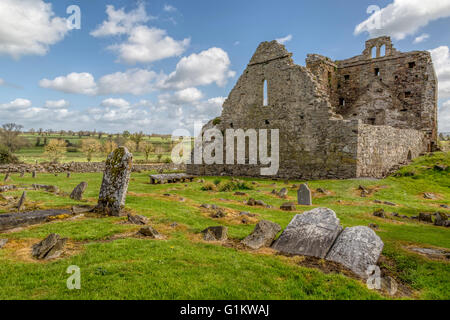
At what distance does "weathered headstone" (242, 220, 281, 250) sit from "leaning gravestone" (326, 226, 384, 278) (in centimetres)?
147

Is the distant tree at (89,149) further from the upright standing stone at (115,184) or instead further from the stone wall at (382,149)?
the stone wall at (382,149)

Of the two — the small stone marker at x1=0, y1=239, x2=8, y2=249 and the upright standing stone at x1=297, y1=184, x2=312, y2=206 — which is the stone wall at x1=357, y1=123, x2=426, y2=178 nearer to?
the upright standing stone at x1=297, y1=184, x2=312, y2=206

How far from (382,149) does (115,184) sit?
18725 mm

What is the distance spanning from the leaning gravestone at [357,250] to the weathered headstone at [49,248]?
5.41m

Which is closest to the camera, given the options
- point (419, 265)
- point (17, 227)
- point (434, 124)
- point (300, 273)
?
point (300, 273)

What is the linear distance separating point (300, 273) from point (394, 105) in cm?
2668

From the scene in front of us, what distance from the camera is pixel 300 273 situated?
15.9ft

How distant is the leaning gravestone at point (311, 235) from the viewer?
572 centimetres

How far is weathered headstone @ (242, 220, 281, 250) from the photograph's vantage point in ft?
20.9

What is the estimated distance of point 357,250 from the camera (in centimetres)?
528

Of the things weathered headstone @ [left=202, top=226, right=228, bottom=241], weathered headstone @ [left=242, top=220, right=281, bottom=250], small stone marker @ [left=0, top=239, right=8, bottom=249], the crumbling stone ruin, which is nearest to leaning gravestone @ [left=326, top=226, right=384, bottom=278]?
weathered headstone @ [left=242, top=220, right=281, bottom=250]

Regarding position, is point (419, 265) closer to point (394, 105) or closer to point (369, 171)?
point (369, 171)
